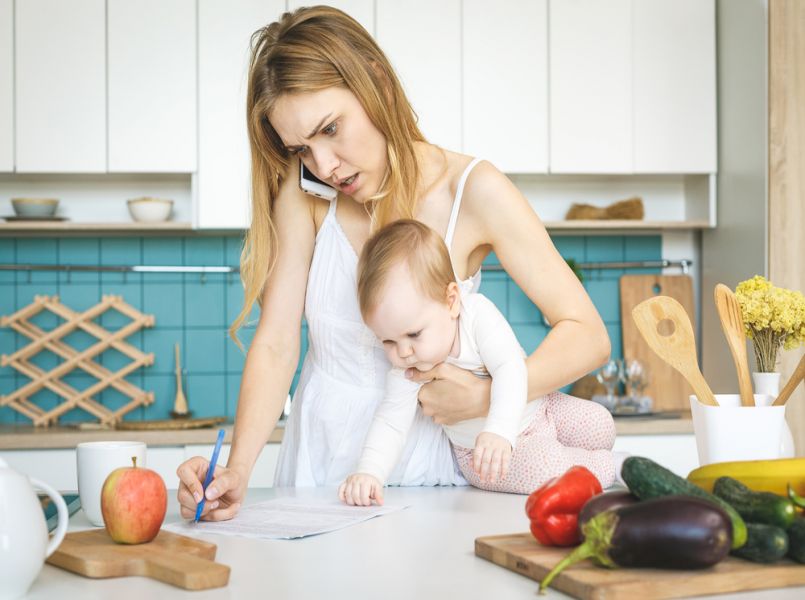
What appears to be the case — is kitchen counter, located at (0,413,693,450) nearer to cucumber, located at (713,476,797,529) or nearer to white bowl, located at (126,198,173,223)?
white bowl, located at (126,198,173,223)

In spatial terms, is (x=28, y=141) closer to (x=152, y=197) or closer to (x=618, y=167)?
(x=152, y=197)

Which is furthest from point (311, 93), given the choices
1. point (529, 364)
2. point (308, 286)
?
point (529, 364)

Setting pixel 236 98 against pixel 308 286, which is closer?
pixel 308 286

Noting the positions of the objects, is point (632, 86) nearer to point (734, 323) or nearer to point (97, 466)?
point (734, 323)

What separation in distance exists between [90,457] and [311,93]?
1.98 ft

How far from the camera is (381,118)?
4.84 ft

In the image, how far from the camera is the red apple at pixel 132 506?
103cm

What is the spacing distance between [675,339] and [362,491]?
472 mm

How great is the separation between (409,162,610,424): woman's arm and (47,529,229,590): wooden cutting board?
51 centimetres

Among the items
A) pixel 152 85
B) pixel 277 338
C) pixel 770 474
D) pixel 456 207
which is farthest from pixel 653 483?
pixel 152 85

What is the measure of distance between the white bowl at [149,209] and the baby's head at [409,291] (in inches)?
71.4

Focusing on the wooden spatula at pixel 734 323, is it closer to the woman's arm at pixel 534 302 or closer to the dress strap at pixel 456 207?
the woman's arm at pixel 534 302

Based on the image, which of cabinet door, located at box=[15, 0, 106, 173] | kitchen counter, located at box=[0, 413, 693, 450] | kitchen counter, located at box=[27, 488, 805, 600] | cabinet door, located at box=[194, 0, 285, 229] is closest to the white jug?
kitchen counter, located at box=[27, 488, 805, 600]

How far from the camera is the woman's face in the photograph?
1.42 metres
